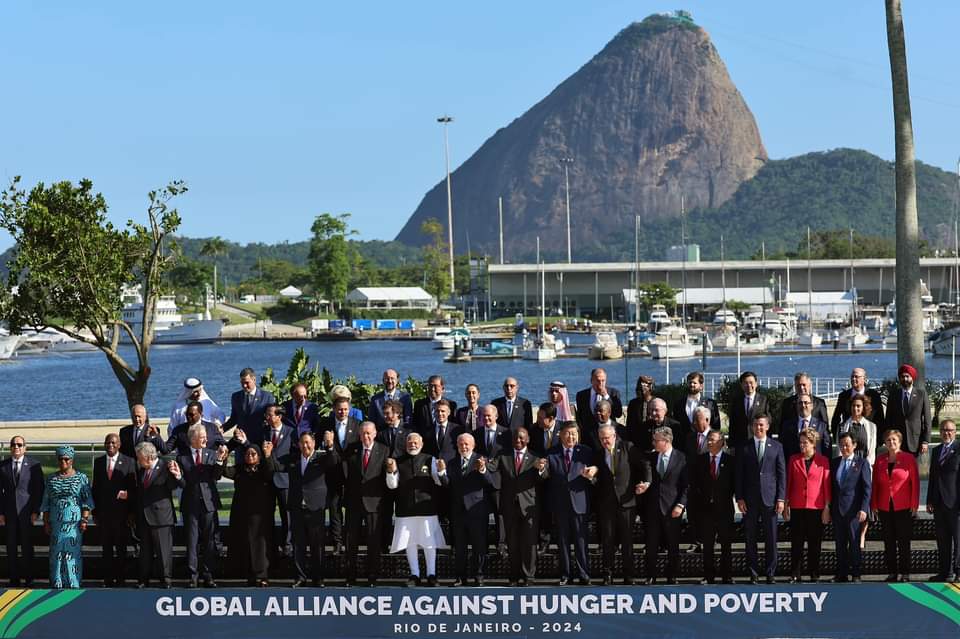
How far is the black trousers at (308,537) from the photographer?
12.3 m

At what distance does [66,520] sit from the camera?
1198 centimetres

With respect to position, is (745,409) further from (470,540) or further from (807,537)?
(470,540)

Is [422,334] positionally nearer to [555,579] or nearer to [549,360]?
[549,360]

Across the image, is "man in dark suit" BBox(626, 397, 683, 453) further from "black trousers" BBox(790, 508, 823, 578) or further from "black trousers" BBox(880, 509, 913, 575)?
"black trousers" BBox(880, 509, 913, 575)

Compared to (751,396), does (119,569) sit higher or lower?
lower

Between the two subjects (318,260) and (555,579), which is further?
(318,260)

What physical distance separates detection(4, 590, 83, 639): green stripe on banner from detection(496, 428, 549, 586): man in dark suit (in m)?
4.14

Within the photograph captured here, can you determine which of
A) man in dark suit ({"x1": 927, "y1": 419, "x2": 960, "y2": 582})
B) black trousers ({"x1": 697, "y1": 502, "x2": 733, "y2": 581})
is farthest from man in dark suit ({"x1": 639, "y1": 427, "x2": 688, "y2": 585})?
man in dark suit ({"x1": 927, "y1": 419, "x2": 960, "y2": 582})

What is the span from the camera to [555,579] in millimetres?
12523

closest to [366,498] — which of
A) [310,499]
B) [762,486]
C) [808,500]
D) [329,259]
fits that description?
[310,499]

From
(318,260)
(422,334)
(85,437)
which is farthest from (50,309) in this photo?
(318,260)

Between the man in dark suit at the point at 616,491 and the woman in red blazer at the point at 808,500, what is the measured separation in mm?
1428

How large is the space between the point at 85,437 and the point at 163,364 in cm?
7811

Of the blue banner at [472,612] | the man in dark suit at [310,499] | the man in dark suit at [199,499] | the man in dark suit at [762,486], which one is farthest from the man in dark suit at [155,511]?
the man in dark suit at [762,486]
